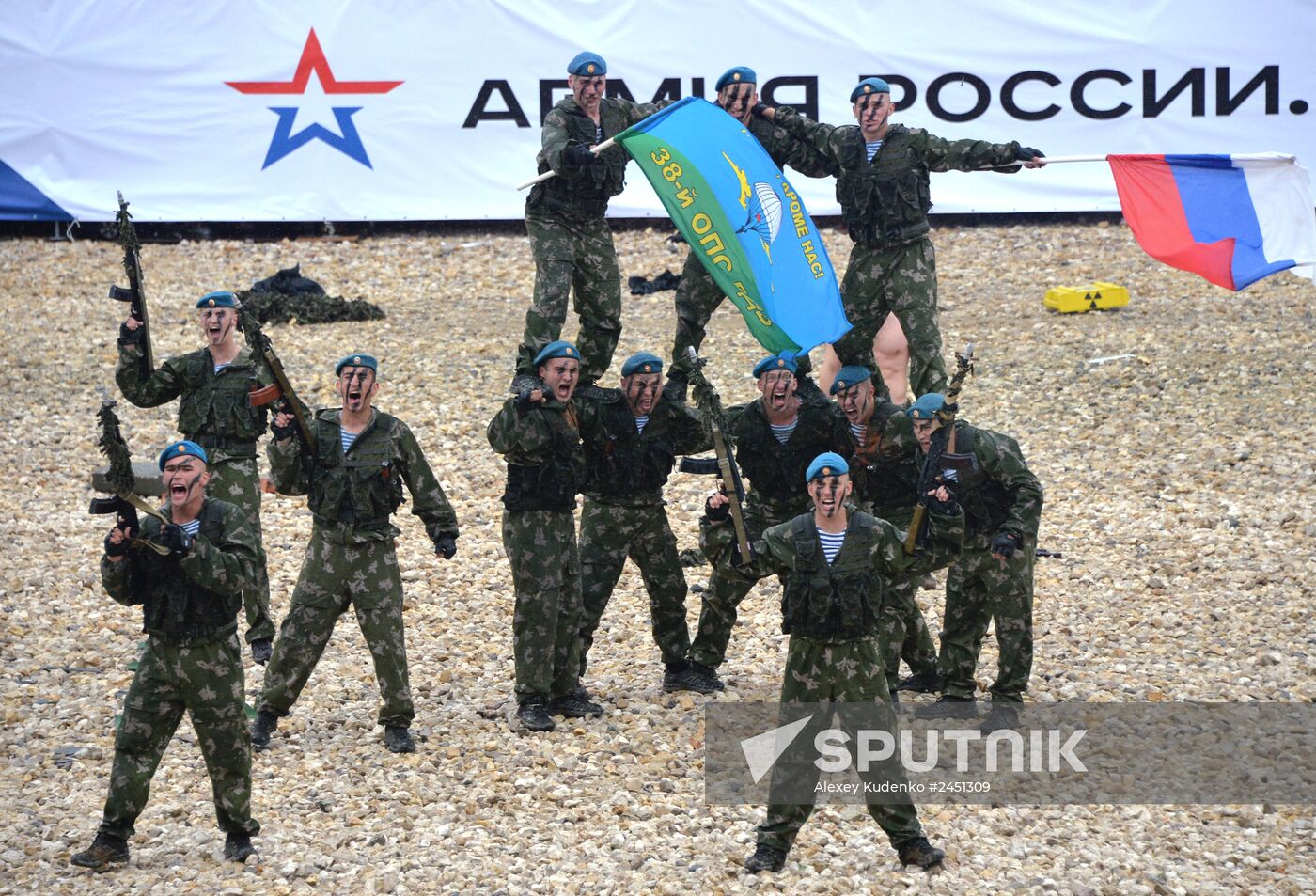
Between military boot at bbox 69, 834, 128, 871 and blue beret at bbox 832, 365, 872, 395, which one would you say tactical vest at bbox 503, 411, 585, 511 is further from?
military boot at bbox 69, 834, 128, 871

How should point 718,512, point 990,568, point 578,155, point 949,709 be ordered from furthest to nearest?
point 578,155
point 949,709
point 990,568
point 718,512

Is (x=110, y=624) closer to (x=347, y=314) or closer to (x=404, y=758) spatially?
(x=404, y=758)

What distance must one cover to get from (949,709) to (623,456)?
7.99 feet

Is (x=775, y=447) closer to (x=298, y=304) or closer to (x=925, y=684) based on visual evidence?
(x=925, y=684)

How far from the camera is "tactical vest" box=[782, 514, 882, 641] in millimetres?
7480

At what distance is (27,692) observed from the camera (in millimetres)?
9930

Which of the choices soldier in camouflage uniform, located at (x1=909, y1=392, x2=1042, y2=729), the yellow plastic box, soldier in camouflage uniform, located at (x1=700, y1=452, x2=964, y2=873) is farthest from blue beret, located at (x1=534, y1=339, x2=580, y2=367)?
the yellow plastic box

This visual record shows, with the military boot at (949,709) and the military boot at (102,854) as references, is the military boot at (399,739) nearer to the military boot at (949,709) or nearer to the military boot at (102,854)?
the military boot at (102,854)

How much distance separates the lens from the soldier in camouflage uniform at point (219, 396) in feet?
32.8

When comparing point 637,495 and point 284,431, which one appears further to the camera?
point 637,495

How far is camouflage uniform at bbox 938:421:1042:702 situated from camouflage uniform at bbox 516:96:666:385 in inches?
108

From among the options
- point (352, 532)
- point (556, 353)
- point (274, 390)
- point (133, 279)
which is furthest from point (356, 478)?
point (133, 279)

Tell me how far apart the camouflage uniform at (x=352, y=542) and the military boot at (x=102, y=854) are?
1519 millimetres

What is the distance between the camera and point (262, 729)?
9.09 m
